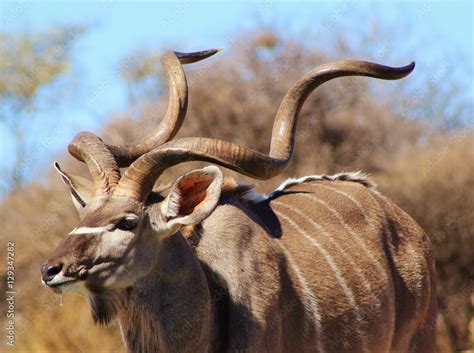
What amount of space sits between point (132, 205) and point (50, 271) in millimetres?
518

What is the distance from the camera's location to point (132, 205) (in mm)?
4574

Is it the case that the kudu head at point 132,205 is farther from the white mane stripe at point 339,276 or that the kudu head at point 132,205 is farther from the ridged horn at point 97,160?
the white mane stripe at point 339,276

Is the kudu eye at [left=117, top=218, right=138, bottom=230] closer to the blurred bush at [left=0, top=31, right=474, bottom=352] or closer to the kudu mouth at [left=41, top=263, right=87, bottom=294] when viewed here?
the kudu mouth at [left=41, top=263, right=87, bottom=294]

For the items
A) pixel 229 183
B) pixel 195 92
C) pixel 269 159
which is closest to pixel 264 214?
pixel 229 183

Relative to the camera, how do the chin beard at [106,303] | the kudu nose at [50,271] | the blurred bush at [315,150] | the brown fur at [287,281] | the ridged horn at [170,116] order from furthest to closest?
the blurred bush at [315,150], the ridged horn at [170,116], the brown fur at [287,281], the chin beard at [106,303], the kudu nose at [50,271]

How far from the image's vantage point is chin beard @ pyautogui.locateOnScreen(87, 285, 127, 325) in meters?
4.51

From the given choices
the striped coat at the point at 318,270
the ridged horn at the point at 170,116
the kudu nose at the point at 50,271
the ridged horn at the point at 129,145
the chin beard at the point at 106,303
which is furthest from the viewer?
the ridged horn at the point at 170,116

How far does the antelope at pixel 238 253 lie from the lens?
4.55 meters

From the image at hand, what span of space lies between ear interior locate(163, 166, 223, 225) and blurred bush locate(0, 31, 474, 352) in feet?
17.6

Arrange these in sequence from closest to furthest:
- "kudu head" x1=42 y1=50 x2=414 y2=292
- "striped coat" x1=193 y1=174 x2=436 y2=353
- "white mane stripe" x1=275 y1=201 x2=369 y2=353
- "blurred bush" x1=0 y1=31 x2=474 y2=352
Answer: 1. "kudu head" x1=42 y1=50 x2=414 y2=292
2. "striped coat" x1=193 y1=174 x2=436 y2=353
3. "white mane stripe" x1=275 y1=201 x2=369 y2=353
4. "blurred bush" x1=0 y1=31 x2=474 y2=352

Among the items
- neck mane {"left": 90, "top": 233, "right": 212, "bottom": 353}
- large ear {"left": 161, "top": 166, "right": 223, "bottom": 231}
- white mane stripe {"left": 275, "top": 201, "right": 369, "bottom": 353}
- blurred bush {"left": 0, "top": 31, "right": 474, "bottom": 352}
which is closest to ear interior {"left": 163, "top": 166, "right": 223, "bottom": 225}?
large ear {"left": 161, "top": 166, "right": 223, "bottom": 231}

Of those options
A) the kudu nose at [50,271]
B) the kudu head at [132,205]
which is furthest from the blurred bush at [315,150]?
the kudu nose at [50,271]

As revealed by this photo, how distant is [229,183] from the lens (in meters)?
5.32

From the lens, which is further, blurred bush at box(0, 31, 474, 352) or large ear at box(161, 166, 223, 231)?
blurred bush at box(0, 31, 474, 352)
